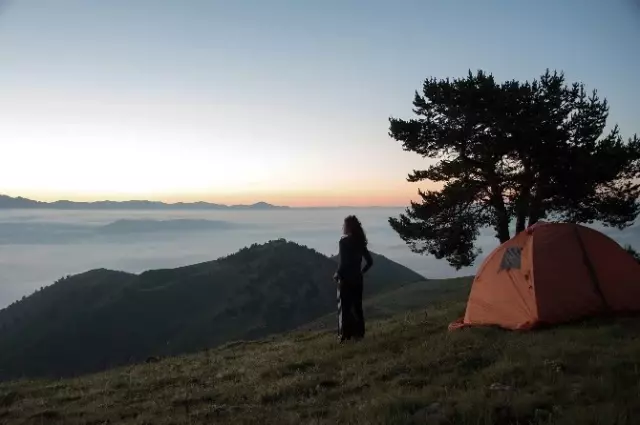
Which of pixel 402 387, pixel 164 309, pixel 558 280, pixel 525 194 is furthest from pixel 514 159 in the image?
pixel 164 309

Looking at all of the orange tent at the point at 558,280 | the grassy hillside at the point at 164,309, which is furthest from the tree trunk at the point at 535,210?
the grassy hillside at the point at 164,309

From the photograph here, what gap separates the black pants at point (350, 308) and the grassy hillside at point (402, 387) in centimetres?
56

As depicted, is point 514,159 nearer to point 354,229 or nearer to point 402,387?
point 354,229

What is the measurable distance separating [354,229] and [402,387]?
526 centimetres

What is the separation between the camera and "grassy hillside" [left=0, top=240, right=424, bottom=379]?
69938 mm

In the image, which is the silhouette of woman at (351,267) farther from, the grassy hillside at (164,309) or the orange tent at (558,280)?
the grassy hillside at (164,309)

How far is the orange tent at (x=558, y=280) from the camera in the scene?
11.2m

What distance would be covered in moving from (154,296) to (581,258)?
82323mm

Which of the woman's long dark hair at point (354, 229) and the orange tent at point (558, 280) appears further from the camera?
the woman's long dark hair at point (354, 229)

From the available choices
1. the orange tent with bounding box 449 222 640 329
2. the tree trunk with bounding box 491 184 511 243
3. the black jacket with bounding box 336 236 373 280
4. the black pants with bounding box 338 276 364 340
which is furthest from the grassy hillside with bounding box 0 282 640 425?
the tree trunk with bounding box 491 184 511 243

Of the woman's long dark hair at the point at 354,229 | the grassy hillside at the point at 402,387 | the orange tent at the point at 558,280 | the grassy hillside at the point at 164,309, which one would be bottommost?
the grassy hillside at the point at 164,309

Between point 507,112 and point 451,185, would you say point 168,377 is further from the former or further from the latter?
point 507,112

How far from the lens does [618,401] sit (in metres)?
5.70

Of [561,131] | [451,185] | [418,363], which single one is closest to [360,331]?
[418,363]
